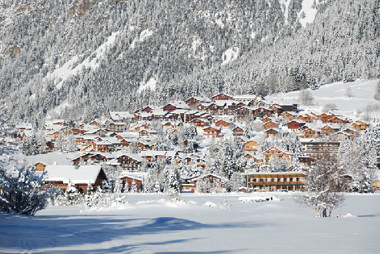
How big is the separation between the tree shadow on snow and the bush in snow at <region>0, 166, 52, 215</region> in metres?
2.41

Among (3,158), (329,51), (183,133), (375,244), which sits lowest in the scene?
(375,244)

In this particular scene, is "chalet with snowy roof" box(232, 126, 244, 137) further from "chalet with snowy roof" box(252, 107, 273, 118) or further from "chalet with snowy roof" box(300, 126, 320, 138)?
"chalet with snowy roof" box(252, 107, 273, 118)

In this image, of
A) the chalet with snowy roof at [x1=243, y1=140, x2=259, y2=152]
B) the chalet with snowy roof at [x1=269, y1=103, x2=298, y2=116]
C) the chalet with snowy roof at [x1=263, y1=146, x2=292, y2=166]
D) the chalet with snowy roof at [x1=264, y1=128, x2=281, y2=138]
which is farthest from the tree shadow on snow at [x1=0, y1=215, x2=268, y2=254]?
the chalet with snowy roof at [x1=269, y1=103, x2=298, y2=116]

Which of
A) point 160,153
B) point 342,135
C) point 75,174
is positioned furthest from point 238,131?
point 75,174

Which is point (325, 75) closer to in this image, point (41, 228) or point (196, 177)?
point (196, 177)

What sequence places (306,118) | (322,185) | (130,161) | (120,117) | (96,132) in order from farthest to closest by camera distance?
1. (120,117)
2. (96,132)
3. (306,118)
4. (130,161)
5. (322,185)

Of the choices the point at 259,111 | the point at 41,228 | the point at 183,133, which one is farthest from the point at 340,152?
the point at 41,228

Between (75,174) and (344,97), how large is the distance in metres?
98.8

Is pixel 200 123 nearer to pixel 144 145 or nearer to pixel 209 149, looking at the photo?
pixel 144 145

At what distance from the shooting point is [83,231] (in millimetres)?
16906

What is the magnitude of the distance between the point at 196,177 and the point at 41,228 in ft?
170

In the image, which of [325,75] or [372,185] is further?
[325,75]

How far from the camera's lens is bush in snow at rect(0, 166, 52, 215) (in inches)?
853

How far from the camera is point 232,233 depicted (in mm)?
18641
